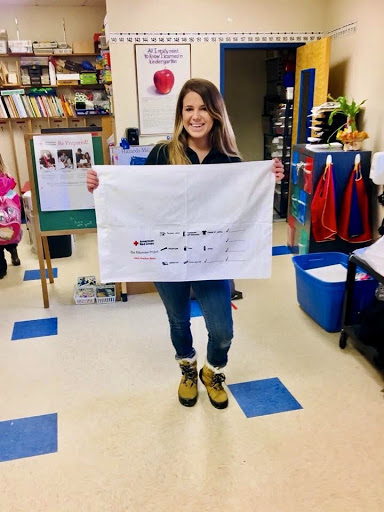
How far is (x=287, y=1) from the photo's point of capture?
3852mm

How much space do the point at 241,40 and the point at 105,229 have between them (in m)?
2.86

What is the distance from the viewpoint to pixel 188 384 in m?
2.06

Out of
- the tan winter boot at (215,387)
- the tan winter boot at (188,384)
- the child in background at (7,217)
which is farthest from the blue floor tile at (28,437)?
the child in background at (7,217)

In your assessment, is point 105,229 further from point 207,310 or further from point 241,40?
point 241,40

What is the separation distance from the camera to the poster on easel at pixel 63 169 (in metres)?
2.83

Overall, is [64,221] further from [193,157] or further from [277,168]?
[277,168]

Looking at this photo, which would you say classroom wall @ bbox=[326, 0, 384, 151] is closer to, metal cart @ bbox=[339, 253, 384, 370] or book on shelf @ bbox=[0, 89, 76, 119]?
metal cart @ bbox=[339, 253, 384, 370]

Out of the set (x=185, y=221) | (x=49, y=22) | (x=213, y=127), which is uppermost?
(x=49, y=22)

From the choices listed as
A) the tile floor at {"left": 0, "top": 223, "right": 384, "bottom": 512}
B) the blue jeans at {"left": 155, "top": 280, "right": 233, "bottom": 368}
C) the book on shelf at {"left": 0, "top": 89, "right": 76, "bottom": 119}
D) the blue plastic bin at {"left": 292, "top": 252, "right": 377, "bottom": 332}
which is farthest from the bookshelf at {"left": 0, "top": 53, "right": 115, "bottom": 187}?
the blue jeans at {"left": 155, "top": 280, "right": 233, "bottom": 368}

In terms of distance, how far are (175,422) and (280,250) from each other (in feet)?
8.25

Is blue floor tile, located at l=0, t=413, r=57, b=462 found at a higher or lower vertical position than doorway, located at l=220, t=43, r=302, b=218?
lower

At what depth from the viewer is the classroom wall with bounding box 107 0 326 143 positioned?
3566 mm

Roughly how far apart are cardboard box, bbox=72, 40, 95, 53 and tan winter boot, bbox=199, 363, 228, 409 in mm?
4584

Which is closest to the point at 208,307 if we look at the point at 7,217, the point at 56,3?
the point at 7,217
